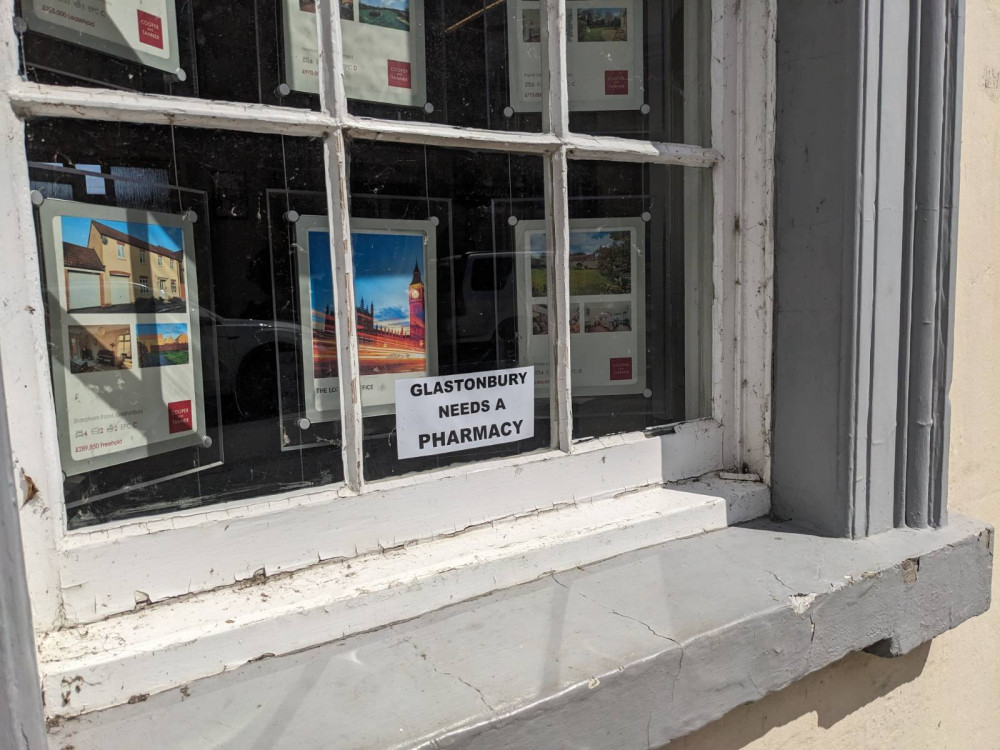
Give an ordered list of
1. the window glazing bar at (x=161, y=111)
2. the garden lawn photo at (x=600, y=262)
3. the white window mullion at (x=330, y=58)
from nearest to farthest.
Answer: the window glazing bar at (x=161, y=111) < the white window mullion at (x=330, y=58) < the garden lawn photo at (x=600, y=262)

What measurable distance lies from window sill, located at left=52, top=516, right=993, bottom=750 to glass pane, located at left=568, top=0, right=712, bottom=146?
3.03ft

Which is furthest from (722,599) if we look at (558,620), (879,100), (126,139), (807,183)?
(126,139)

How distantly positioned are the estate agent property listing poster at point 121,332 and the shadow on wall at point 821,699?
1060mm

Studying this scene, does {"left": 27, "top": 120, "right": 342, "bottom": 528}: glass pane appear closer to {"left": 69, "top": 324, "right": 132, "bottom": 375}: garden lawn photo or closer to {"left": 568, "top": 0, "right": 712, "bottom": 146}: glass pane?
{"left": 69, "top": 324, "right": 132, "bottom": 375}: garden lawn photo

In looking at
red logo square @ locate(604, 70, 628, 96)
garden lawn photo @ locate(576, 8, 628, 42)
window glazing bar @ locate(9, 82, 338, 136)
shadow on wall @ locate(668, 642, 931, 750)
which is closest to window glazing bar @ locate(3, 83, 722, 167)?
window glazing bar @ locate(9, 82, 338, 136)

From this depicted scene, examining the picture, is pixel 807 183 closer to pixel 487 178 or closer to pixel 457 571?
pixel 487 178

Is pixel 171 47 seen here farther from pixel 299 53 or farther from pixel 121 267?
pixel 121 267

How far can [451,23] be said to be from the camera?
4.92ft

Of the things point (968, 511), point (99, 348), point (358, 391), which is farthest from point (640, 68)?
point (968, 511)

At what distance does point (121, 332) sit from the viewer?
1196 mm

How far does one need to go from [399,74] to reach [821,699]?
1542 millimetres

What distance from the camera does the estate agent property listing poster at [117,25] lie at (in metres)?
1.10

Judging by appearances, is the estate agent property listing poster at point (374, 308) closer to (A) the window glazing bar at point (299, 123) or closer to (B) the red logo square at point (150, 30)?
(A) the window glazing bar at point (299, 123)

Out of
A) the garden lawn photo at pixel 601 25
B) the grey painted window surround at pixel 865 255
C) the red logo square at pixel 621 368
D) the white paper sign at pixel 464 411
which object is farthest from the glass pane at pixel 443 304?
the grey painted window surround at pixel 865 255
